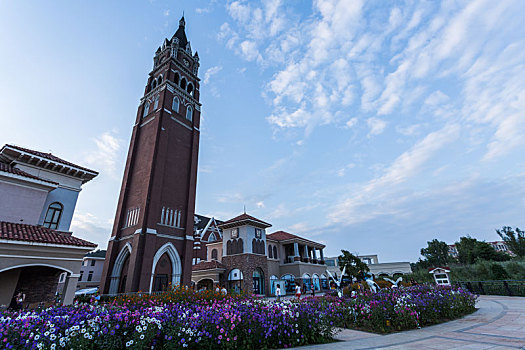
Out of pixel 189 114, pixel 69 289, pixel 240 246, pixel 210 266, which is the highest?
pixel 189 114

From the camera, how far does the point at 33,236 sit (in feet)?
35.9

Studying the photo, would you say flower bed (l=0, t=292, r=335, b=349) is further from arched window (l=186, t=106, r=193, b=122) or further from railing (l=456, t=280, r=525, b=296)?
arched window (l=186, t=106, r=193, b=122)

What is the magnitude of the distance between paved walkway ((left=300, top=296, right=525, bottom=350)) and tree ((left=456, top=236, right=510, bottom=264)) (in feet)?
130

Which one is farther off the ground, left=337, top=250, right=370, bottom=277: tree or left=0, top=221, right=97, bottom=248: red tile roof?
left=0, top=221, right=97, bottom=248: red tile roof

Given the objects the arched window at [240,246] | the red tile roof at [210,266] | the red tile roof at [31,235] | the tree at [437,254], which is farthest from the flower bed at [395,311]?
the tree at [437,254]

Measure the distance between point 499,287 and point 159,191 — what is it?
27.7m

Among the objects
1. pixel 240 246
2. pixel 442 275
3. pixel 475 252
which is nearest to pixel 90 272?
pixel 240 246

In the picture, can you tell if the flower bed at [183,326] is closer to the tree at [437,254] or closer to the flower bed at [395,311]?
the flower bed at [395,311]

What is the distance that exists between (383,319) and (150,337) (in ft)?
23.6

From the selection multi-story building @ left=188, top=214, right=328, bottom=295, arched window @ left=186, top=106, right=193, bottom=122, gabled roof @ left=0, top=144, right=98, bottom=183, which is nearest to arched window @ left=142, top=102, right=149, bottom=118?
arched window @ left=186, top=106, right=193, bottom=122

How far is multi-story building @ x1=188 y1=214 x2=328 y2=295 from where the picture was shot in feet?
88.9

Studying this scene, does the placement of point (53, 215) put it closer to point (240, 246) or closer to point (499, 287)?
point (240, 246)

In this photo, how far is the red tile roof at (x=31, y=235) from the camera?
10281mm

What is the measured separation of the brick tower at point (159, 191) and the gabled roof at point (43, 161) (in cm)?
475
